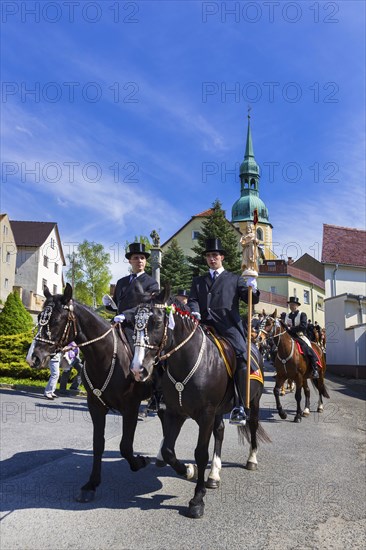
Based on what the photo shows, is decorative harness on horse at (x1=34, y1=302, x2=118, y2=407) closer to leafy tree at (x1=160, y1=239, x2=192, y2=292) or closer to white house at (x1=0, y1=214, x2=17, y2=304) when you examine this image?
leafy tree at (x1=160, y1=239, x2=192, y2=292)


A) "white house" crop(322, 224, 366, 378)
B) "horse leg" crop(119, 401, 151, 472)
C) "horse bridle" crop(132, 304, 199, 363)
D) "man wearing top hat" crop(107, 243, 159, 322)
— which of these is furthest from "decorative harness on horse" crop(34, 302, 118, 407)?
"white house" crop(322, 224, 366, 378)

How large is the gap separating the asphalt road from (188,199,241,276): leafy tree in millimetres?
30902

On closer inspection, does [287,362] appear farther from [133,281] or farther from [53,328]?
[53,328]

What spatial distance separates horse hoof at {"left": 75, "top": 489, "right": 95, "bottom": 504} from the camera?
5.32m

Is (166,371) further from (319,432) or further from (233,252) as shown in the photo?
(233,252)

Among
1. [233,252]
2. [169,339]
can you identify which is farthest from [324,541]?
[233,252]

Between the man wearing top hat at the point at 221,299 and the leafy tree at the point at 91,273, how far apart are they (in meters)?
49.8

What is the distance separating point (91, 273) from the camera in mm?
56906

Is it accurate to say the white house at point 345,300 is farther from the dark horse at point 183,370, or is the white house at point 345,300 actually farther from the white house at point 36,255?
the white house at point 36,255

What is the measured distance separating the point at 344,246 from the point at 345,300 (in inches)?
466

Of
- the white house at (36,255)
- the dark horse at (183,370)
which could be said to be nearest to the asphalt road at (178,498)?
the dark horse at (183,370)

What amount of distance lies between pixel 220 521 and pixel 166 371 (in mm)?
1640

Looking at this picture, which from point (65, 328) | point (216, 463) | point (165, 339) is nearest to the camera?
point (165, 339)

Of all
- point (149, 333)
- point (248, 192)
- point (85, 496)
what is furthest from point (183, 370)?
point (248, 192)
